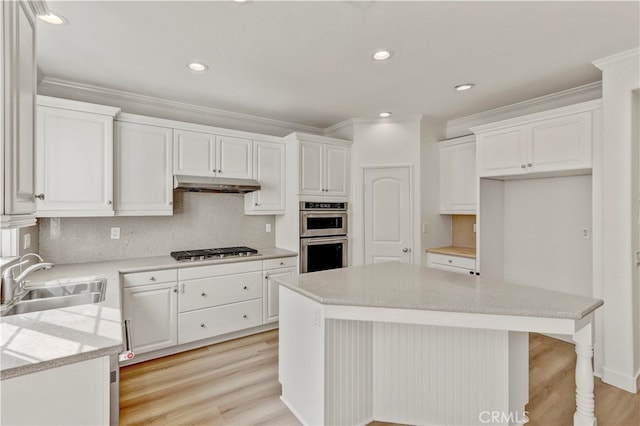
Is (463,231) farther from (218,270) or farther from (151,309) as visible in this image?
(151,309)

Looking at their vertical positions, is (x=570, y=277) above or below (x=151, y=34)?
below

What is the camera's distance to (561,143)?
2.81 meters

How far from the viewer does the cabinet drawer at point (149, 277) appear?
8.92 feet

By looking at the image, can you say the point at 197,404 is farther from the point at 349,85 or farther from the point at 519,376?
the point at 349,85

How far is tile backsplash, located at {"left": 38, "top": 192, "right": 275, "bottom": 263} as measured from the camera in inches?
113

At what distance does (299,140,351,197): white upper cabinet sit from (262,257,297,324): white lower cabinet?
2.87ft

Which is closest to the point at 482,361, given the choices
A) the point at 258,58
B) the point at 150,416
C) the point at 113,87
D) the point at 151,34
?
the point at 150,416

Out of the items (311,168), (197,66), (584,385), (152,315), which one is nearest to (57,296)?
(152,315)

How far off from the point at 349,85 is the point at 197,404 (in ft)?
9.63

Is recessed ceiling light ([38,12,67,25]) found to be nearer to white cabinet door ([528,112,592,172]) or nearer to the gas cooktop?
the gas cooktop

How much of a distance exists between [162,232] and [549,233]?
4.18 meters

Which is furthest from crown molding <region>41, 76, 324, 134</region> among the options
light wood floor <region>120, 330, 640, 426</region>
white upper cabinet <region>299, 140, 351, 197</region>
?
light wood floor <region>120, 330, 640, 426</region>

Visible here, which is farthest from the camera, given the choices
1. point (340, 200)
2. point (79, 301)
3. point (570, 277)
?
point (340, 200)

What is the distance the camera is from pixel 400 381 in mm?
1937
